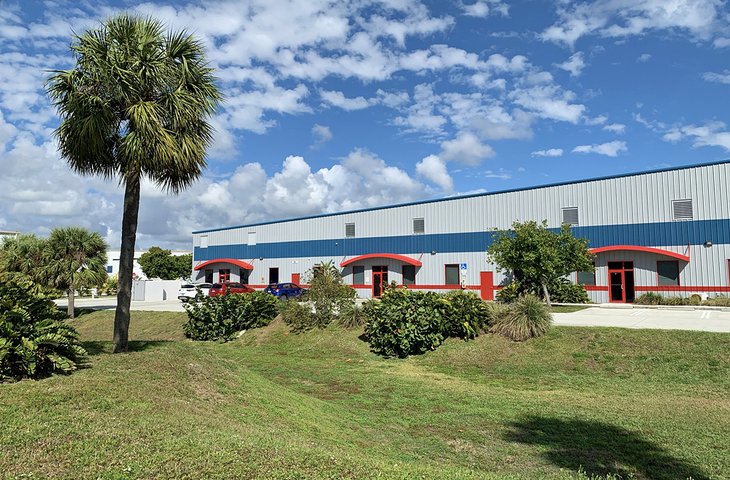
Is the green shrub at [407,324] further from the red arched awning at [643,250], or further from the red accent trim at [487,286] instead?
the red accent trim at [487,286]

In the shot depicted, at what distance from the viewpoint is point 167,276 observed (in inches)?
2699

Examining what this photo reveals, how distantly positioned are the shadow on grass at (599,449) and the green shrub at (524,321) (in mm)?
6990

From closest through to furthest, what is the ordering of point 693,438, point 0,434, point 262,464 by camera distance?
point 262,464 → point 0,434 → point 693,438

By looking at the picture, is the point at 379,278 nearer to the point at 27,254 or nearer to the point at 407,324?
the point at 407,324

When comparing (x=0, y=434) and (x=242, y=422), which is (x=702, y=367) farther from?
(x=0, y=434)

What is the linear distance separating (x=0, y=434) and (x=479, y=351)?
12.3 meters

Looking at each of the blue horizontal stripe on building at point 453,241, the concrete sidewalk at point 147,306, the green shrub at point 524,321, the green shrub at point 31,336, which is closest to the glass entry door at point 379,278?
the blue horizontal stripe on building at point 453,241

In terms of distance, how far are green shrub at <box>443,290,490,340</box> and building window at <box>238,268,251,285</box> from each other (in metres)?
31.7

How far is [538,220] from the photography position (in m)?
30.9

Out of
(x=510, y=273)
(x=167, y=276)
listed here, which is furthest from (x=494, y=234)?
(x=167, y=276)

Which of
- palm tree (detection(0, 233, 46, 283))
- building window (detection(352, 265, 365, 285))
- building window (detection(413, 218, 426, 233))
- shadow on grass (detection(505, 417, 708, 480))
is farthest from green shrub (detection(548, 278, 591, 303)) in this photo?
palm tree (detection(0, 233, 46, 283))

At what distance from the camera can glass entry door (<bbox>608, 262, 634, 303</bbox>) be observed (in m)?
28.0

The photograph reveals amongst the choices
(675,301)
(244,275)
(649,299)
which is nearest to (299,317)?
(649,299)

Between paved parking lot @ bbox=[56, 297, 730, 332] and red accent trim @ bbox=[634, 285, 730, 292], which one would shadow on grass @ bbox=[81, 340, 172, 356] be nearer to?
paved parking lot @ bbox=[56, 297, 730, 332]
